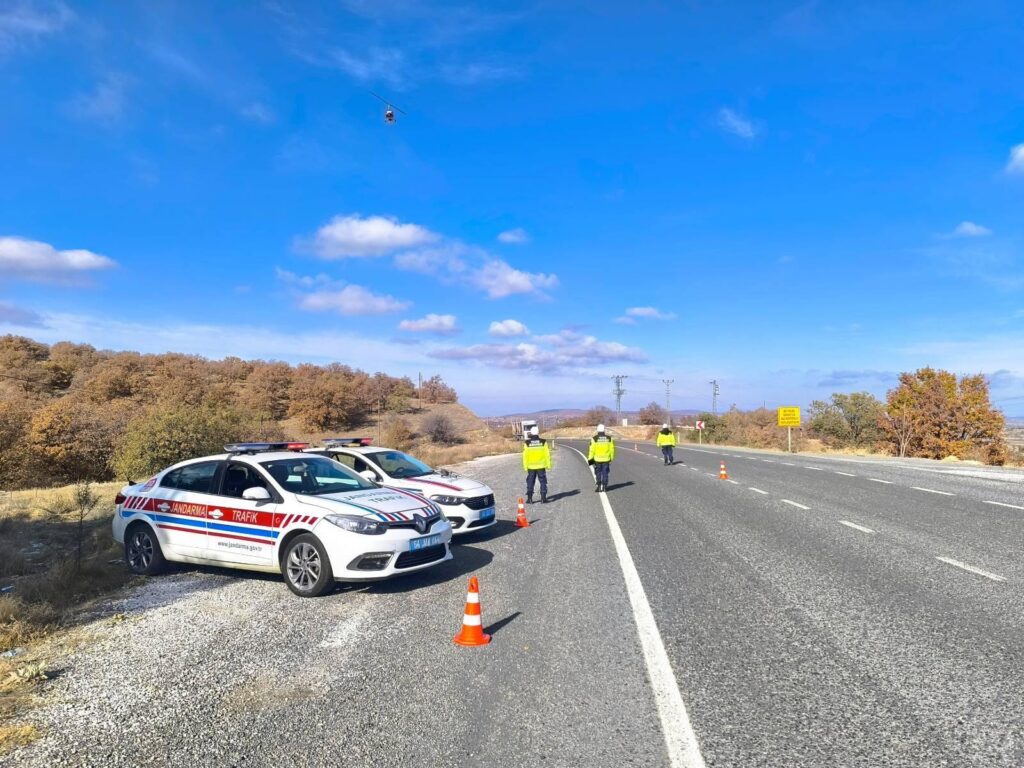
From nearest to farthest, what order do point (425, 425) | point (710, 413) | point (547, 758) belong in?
point (547, 758)
point (425, 425)
point (710, 413)

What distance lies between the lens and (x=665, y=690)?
419 cm

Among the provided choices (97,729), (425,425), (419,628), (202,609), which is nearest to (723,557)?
(419,628)

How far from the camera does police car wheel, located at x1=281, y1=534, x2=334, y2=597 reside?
661cm

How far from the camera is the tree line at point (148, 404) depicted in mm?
24516

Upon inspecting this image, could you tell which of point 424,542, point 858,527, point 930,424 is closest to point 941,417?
point 930,424

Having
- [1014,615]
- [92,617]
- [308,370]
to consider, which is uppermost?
[308,370]

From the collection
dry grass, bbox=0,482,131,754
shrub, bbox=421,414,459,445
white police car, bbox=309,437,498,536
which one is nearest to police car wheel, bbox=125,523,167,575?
dry grass, bbox=0,482,131,754

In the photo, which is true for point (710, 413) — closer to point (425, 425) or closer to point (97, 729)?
point (425, 425)

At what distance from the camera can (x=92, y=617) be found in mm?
6168

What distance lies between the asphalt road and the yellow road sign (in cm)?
4241

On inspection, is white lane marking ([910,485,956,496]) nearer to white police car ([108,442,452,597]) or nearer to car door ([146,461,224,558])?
white police car ([108,442,452,597])

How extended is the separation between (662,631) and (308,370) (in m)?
59.3

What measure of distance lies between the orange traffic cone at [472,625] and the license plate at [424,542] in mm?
1709

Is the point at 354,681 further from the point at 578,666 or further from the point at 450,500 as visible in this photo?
the point at 450,500
